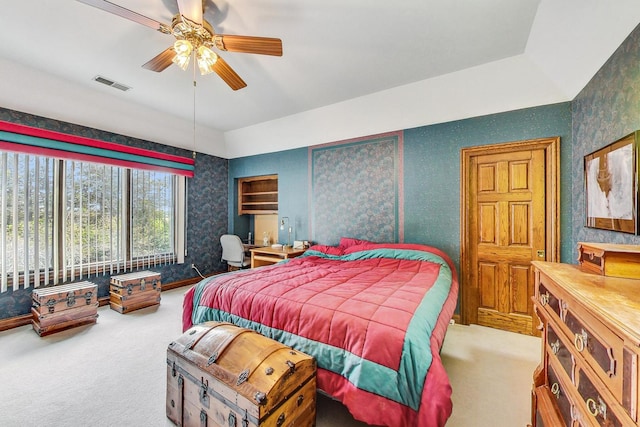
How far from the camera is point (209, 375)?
135cm

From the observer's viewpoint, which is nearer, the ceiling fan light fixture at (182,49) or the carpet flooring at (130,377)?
the carpet flooring at (130,377)

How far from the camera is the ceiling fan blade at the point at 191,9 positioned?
1.66 metres

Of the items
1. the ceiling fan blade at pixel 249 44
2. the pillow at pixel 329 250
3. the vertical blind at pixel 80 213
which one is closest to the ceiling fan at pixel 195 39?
the ceiling fan blade at pixel 249 44

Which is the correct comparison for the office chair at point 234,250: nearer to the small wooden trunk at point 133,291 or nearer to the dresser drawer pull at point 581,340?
the small wooden trunk at point 133,291

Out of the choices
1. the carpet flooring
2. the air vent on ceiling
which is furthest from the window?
the air vent on ceiling

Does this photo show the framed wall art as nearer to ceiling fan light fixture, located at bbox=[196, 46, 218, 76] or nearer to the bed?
the bed

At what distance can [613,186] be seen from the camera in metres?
1.83

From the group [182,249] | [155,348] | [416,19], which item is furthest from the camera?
[182,249]

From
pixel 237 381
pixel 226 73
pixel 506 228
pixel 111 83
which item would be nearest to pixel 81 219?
pixel 111 83

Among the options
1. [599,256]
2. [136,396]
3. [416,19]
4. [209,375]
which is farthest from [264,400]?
[416,19]

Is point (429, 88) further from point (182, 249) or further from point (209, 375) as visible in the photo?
point (182, 249)

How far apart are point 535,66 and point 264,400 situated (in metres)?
3.54

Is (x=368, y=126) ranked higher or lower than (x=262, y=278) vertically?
higher

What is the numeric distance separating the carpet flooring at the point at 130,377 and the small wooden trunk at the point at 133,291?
1.28ft
